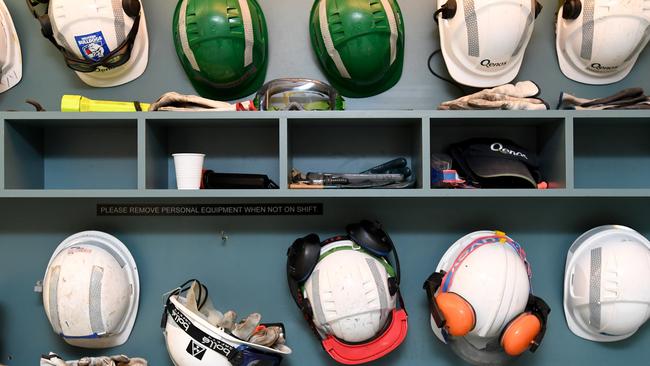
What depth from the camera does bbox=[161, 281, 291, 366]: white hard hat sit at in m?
1.08

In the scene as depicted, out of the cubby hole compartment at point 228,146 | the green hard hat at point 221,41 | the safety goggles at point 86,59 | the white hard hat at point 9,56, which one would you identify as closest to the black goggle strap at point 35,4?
the safety goggles at point 86,59

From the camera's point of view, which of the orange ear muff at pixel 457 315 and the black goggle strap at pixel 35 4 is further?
the black goggle strap at pixel 35 4

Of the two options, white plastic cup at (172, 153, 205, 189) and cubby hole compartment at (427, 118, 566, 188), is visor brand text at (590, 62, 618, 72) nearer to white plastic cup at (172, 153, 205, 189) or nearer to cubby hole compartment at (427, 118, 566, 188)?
cubby hole compartment at (427, 118, 566, 188)

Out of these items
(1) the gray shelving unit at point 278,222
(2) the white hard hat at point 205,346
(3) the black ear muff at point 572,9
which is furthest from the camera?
(1) the gray shelving unit at point 278,222

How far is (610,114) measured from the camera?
3.57 ft

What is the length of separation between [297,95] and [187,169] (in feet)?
1.19

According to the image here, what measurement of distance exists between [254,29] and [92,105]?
0.49 meters

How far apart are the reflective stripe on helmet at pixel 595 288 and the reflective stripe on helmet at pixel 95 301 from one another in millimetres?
1354

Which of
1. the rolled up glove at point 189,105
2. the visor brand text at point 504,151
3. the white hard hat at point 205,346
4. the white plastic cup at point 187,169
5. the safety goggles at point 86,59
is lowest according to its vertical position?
the white hard hat at point 205,346

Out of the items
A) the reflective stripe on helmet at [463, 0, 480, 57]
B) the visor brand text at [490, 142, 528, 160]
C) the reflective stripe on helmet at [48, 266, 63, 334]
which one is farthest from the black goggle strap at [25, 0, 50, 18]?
the visor brand text at [490, 142, 528, 160]

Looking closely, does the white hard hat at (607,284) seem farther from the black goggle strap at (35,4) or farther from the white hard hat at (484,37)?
the black goggle strap at (35,4)

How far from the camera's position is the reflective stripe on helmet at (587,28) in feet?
3.82

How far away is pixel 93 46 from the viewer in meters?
1.19

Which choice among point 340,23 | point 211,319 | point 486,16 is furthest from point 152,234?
point 486,16
